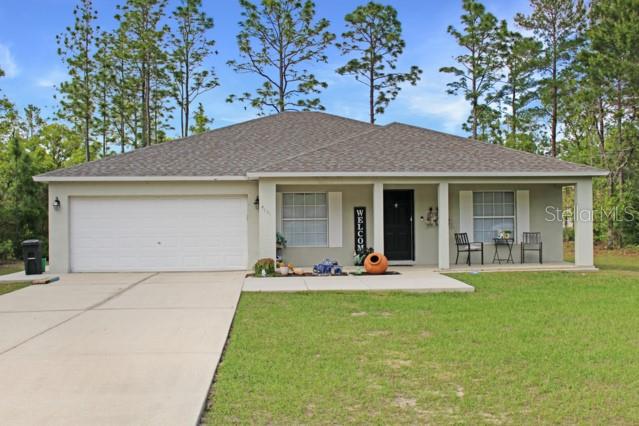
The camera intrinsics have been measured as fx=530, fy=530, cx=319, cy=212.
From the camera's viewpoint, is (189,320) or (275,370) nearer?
(275,370)

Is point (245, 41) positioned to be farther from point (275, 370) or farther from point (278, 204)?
point (275, 370)

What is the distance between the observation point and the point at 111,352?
19.5ft

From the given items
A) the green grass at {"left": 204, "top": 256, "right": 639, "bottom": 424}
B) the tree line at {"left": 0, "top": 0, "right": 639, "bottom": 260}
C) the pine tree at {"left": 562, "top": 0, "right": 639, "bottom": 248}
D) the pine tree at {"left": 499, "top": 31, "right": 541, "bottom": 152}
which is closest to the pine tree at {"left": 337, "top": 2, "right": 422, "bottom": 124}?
the tree line at {"left": 0, "top": 0, "right": 639, "bottom": 260}

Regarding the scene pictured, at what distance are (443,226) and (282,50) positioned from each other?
1726 centimetres

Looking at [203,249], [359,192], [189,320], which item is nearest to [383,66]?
[359,192]

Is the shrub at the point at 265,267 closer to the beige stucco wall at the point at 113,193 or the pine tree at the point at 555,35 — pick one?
the beige stucco wall at the point at 113,193

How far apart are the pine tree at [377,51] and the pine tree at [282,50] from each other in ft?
4.49

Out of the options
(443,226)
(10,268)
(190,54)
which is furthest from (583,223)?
(190,54)

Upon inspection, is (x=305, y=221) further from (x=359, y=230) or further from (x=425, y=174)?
(x=425, y=174)

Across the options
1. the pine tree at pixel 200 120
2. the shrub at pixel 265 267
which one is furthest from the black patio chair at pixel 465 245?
the pine tree at pixel 200 120

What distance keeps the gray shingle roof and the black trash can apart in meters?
1.70

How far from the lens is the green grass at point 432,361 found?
4148 mm

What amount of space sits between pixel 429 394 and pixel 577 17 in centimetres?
2354

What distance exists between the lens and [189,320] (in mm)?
7645
